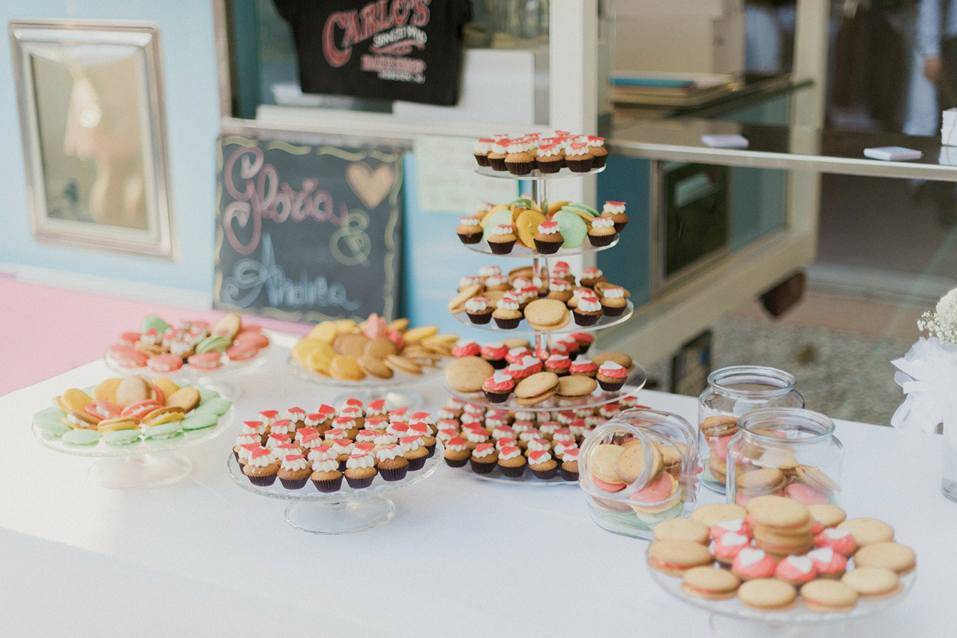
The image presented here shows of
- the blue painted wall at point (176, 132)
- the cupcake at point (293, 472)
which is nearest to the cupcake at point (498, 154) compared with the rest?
the cupcake at point (293, 472)

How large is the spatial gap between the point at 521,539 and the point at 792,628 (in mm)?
359

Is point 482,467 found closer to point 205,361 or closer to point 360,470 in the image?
point 360,470

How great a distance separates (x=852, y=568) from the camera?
118 cm

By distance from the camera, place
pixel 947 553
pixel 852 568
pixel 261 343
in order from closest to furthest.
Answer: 1. pixel 852 568
2. pixel 947 553
3. pixel 261 343

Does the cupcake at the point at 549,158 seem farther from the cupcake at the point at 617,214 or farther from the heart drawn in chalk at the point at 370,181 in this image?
the heart drawn in chalk at the point at 370,181

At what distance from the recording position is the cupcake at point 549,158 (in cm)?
167

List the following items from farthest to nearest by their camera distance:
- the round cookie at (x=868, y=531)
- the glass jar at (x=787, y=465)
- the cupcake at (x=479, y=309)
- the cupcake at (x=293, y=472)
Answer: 1. the cupcake at (x=479, y=309)
2. the cupcake at (x=293, y=472)
3. the glass jar at (x=787, y=465)
4. the round cookie at (x=868, y=531)

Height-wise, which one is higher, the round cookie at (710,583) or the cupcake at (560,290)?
the cupcake at (560,290)

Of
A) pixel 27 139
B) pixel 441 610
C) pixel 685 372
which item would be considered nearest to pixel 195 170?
pixel 27 139

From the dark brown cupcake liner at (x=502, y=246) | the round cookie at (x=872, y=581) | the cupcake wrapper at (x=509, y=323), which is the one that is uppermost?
the dark brown cupcake liner at (x=502, y=246)

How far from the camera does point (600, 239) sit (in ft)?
5.58

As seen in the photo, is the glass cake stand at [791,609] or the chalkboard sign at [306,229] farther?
the chalkboard sign at [306,229]

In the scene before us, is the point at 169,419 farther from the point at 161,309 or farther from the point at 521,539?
the point at 161,309

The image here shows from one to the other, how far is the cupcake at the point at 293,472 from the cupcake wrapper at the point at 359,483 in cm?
6
